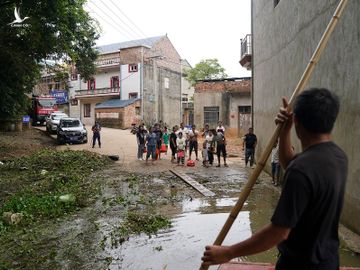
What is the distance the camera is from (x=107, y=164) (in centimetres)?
1767

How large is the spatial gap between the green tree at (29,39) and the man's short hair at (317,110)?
14.9 m

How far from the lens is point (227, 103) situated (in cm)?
3112

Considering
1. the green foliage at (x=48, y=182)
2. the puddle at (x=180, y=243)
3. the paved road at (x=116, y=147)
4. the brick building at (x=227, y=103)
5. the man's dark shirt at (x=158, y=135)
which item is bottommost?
the puddle at (x=180, y=243)

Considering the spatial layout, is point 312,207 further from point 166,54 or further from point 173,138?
point 166,54

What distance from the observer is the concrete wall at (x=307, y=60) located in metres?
6.79

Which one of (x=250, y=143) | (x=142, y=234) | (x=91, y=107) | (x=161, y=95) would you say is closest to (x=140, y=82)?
(x=161, y=95)

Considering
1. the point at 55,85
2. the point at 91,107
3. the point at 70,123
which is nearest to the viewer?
the point at 70,123

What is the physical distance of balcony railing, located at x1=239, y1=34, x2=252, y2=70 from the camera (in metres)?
23.0

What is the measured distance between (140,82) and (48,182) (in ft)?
99.0

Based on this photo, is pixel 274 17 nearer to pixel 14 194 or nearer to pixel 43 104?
pixel 14 194

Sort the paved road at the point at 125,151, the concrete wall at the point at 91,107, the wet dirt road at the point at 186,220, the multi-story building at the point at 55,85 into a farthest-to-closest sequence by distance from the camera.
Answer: the concrete wall at the point at 91,107 → the multi-story building at the point at 55,85 → the paved road at the point at 125,151 → the wet dirt road at the point at 186,220

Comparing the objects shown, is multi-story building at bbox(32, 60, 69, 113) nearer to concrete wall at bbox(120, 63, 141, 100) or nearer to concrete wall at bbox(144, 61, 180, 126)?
concrete wall at bbox(120, 63, 141, 100)

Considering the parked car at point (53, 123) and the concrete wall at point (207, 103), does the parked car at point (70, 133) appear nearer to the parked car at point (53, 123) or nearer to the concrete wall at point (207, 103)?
the parked car at point (53, 123)

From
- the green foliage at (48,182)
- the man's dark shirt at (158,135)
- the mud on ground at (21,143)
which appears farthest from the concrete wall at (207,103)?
the green foliage at (48,182)
